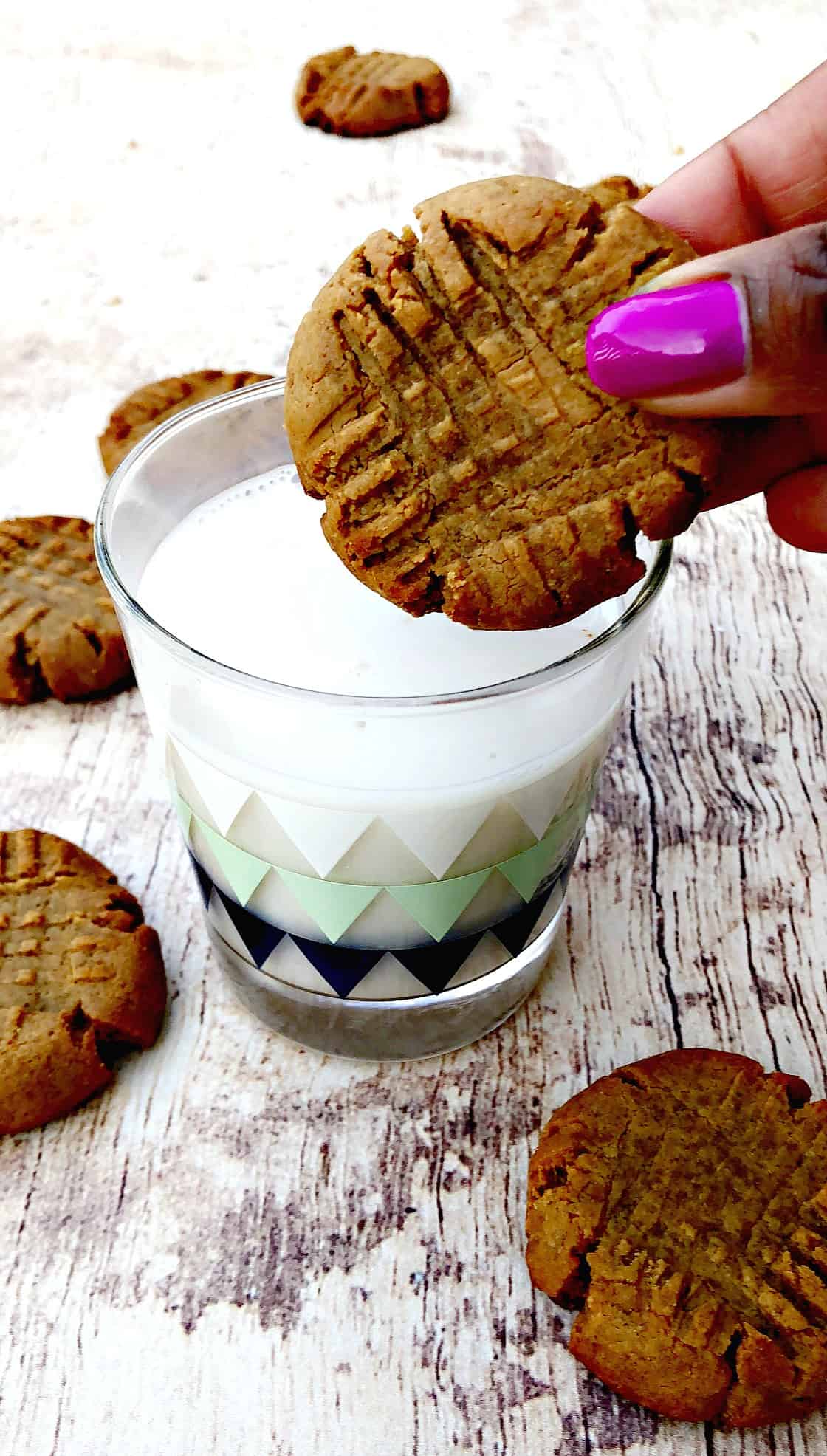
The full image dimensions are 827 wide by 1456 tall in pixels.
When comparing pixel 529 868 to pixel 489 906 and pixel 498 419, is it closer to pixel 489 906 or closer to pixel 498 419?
A: pixel 489 906

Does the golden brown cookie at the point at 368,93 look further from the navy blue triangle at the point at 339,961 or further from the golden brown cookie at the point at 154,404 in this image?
the navy blue triangle at the point at 339,961

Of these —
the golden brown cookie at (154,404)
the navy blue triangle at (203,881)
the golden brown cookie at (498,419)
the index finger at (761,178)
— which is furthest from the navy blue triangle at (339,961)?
the golden brown cookie at (154,404)

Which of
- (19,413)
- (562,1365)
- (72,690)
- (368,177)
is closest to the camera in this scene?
(562,1365)

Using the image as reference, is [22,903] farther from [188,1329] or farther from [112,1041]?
[188,1329]

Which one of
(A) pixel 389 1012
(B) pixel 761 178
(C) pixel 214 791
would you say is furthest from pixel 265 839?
(B) pixel 761 178

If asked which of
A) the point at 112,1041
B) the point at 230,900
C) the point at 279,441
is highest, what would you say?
the point at 279,441

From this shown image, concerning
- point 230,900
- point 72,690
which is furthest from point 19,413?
point 230,900

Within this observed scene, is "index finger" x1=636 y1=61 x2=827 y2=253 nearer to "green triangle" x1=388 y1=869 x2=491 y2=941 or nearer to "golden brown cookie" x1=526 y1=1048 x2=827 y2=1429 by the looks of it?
"green triangle" x1=388 y1=869 x2=491 y2=941
